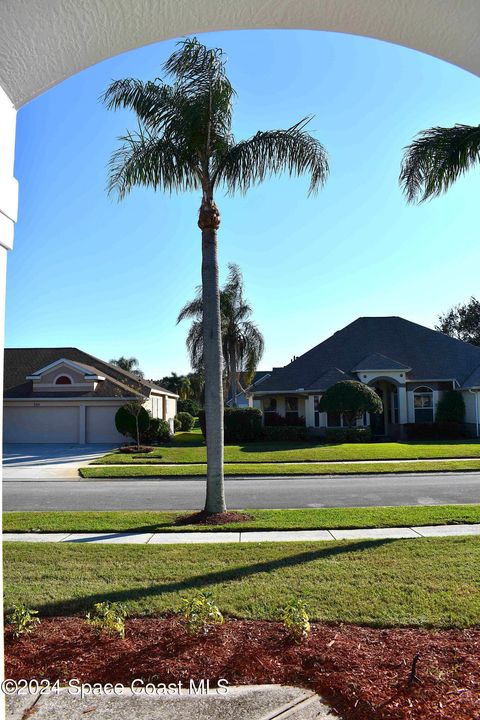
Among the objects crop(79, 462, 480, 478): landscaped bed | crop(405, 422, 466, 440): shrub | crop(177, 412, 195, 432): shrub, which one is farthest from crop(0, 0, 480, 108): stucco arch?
crop(177, 412, 195, 432): shrub

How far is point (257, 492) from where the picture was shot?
14.7 m

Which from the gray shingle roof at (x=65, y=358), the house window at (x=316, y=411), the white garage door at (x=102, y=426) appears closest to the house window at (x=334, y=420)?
the house window at (x=316, y=411)

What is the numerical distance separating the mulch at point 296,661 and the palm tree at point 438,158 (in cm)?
848

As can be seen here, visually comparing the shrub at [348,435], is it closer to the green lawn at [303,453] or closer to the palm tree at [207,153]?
the green lawn at [303,453]

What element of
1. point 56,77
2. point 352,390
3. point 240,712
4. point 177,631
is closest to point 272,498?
point 177,631

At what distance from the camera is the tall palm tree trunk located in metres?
10.5

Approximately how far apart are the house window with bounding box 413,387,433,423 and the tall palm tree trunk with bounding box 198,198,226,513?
24116mm

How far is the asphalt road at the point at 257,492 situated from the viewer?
42.1 ft

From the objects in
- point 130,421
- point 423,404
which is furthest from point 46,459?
point 423,404

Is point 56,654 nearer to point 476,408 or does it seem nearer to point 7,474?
point 7,474

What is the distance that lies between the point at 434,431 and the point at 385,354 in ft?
19.2

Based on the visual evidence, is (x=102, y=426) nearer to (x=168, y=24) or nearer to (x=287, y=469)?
(x=287, y=469)

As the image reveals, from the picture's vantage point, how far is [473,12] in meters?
3.02

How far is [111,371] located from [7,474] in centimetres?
1667
